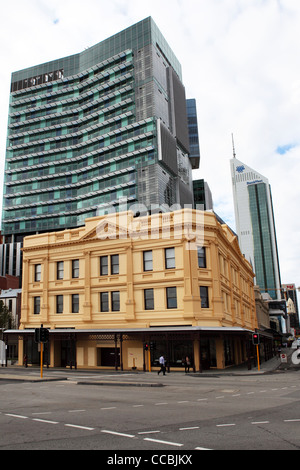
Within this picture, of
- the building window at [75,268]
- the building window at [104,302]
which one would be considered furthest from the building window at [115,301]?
the building window at [75,268]

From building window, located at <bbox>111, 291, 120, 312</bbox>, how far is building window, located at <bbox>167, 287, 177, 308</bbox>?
508 centimetres

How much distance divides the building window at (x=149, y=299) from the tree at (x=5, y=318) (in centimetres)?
2683

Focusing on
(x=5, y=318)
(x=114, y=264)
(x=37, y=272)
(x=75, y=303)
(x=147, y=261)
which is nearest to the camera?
(x=147, y=261)

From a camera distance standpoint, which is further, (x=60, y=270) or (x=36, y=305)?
(x=36, y=305)

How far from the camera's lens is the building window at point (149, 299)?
36.0 metres

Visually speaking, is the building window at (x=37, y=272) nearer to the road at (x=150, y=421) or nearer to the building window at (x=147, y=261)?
the building window at (x=147, y=261)

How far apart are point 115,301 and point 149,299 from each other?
3.53m

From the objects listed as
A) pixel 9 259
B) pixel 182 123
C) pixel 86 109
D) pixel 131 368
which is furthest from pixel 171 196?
pixel 131 368

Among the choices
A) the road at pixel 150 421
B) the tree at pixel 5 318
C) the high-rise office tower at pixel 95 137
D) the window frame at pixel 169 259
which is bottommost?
the road at pixel 150 421

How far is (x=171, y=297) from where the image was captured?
3509 centimetres

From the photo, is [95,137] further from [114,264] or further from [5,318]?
[114,264]

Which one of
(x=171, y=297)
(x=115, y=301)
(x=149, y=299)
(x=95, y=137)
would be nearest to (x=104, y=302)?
(x=115, y=301)

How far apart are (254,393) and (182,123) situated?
99002 mm

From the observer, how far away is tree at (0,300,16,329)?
54406mm
